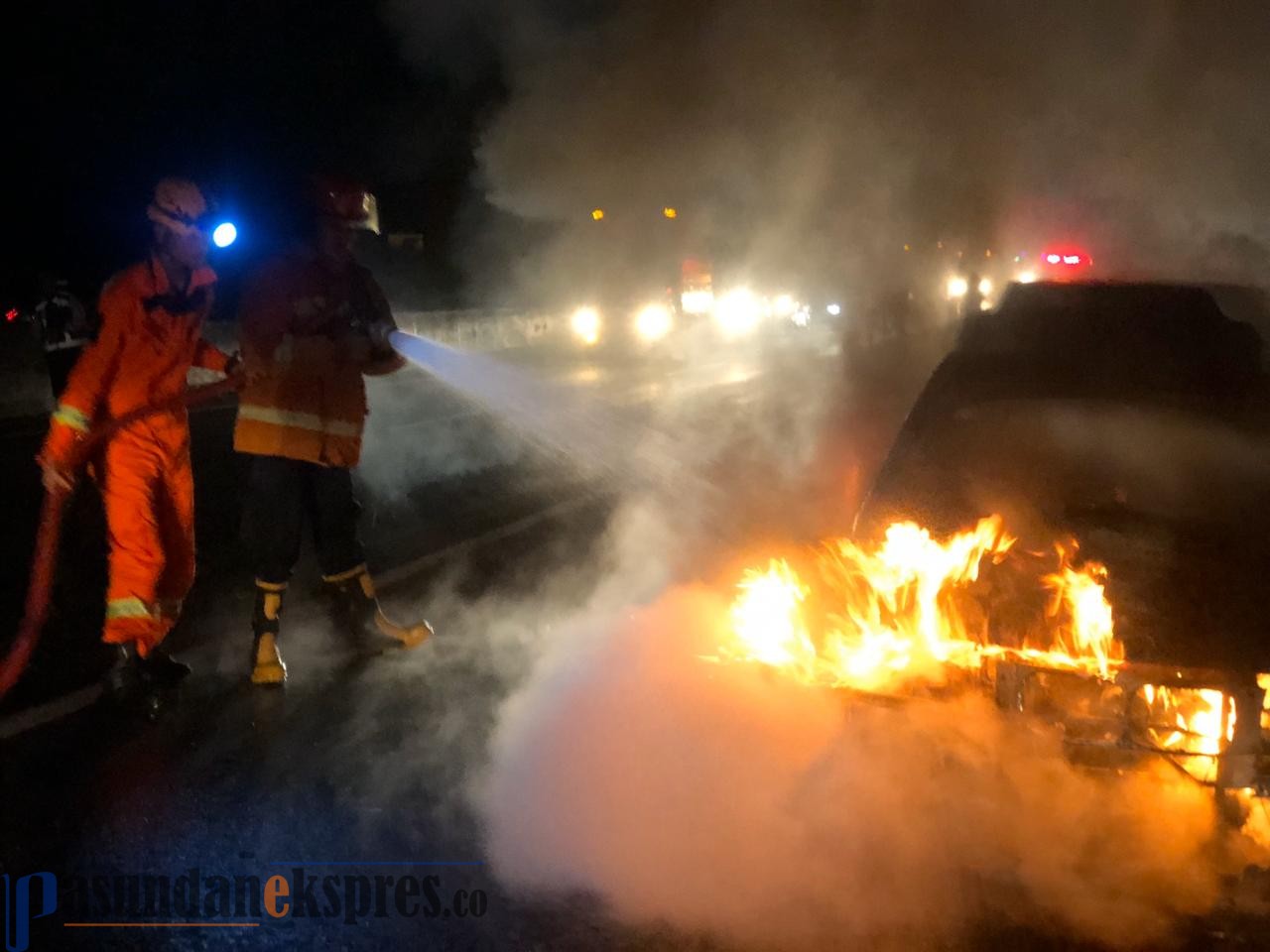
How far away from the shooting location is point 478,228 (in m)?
23.5

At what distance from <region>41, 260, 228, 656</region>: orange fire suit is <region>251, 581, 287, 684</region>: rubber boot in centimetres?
34

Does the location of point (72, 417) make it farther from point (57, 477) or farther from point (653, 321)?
point (653, 321)

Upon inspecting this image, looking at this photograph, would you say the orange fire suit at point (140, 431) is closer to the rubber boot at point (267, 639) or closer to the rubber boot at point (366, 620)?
the rubber boot at point (267, 639)

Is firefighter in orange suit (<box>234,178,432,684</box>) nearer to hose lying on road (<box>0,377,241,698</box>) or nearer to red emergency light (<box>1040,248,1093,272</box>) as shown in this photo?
hose lying on road (<box>0,377,241,698</box>)

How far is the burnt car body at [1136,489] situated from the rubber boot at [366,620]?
A: 206cm

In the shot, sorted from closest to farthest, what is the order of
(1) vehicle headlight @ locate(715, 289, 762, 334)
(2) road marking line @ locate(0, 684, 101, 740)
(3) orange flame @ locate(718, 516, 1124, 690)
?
(3) orange flame @ locate(718, 516, 1124, 690) → (2) road marking line @ locate(0, 684, 101, 740) → (1) vehicle headlight @ locate(715, 289, 762, 334)

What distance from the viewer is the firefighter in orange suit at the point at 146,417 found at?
11.8 ft

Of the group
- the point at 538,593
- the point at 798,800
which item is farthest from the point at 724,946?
the point at 538,593

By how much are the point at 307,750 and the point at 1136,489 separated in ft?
9.16

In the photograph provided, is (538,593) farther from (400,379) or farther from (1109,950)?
(400,379)

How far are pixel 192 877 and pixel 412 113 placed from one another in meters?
10.1

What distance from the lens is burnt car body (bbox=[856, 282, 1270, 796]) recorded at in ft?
8.86

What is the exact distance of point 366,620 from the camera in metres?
4.46

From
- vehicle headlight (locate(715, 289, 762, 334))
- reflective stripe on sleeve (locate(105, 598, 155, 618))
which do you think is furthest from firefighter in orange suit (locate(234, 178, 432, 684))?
vehicle headlight (locate(715, 289, 762, 334))
